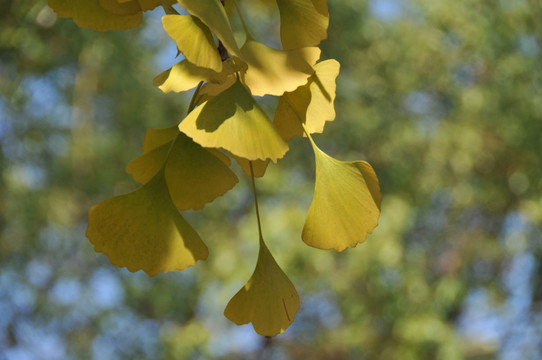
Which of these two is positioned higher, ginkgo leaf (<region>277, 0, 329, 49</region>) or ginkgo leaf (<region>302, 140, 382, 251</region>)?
ginkgo leaf (<region>277, 0, 329, 49</region>)

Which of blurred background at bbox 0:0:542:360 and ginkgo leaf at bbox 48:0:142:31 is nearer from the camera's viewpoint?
ginkgo leaf at bbox 48:0:142:31

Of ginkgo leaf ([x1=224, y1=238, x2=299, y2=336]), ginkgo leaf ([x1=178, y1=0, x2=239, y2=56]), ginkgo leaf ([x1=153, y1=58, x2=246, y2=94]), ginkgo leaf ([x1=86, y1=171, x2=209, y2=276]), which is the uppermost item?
ginkgo leaf ([x1=178, y1=0, x2=239, y2=56])

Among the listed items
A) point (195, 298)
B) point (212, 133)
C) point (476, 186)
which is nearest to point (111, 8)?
point (212, 133)

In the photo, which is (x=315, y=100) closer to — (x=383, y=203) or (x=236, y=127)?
(x=236, y=127)

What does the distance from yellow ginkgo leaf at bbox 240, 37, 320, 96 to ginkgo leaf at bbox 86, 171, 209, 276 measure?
82mm

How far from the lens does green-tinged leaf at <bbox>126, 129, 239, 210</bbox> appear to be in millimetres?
349

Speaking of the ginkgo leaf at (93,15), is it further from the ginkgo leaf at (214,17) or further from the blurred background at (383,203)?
the blurred background at (383,203)

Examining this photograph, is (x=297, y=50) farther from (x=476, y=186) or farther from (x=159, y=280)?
(x=476, y=186)

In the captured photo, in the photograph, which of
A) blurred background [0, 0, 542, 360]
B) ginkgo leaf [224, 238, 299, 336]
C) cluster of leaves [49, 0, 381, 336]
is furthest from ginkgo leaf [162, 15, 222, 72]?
blurred background [0, 0, 542, 360]

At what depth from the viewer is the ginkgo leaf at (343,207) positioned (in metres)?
0.32

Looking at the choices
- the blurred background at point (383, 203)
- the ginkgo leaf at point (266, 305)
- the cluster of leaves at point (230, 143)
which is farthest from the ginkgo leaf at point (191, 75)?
the blurred background at point (383, 203)

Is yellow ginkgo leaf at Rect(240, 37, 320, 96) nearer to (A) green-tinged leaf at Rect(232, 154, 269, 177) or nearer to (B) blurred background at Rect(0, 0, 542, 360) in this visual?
(A) green-tinged leaf at Rect(232, 154, 269, 177)

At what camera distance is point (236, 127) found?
30cm

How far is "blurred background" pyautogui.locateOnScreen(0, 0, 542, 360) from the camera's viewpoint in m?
3.48
